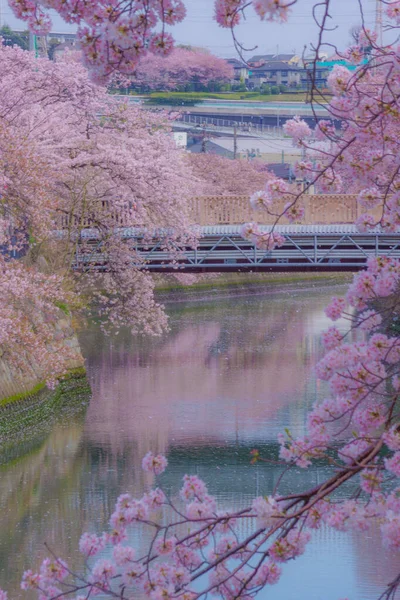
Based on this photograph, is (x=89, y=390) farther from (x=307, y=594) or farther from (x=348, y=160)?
(x=348, y=160)

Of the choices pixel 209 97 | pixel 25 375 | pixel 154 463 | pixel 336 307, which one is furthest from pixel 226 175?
pixel 154 463

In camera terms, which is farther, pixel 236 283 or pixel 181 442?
pixel 236 283

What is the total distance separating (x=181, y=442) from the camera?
1563 centimetres

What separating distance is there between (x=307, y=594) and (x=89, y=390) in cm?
1033

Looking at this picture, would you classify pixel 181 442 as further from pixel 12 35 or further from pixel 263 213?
pixel 12 35

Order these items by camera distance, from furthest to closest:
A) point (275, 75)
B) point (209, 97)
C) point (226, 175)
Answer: point (275, 75) < point (209, 97) < point (226, 175)

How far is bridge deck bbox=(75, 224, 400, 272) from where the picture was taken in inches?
837

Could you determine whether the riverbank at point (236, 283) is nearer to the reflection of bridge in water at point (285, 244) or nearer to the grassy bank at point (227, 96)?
the reflection of bridge in water at point (285, 244)

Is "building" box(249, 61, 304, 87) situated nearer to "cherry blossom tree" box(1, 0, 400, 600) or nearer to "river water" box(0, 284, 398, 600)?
"river water" box(0, 284, 398, 600)

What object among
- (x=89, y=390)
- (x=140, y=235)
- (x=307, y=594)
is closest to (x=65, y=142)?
(x=140, y=235)

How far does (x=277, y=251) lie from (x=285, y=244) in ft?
1.57

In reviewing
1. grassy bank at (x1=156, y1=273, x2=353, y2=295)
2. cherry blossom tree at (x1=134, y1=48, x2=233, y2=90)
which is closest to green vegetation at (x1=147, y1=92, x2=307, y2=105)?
cherry blossom tree at (x1=134, y1=48, x2=233, y2=90)

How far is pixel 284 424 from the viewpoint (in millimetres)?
16656

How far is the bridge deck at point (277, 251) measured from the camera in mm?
21250
